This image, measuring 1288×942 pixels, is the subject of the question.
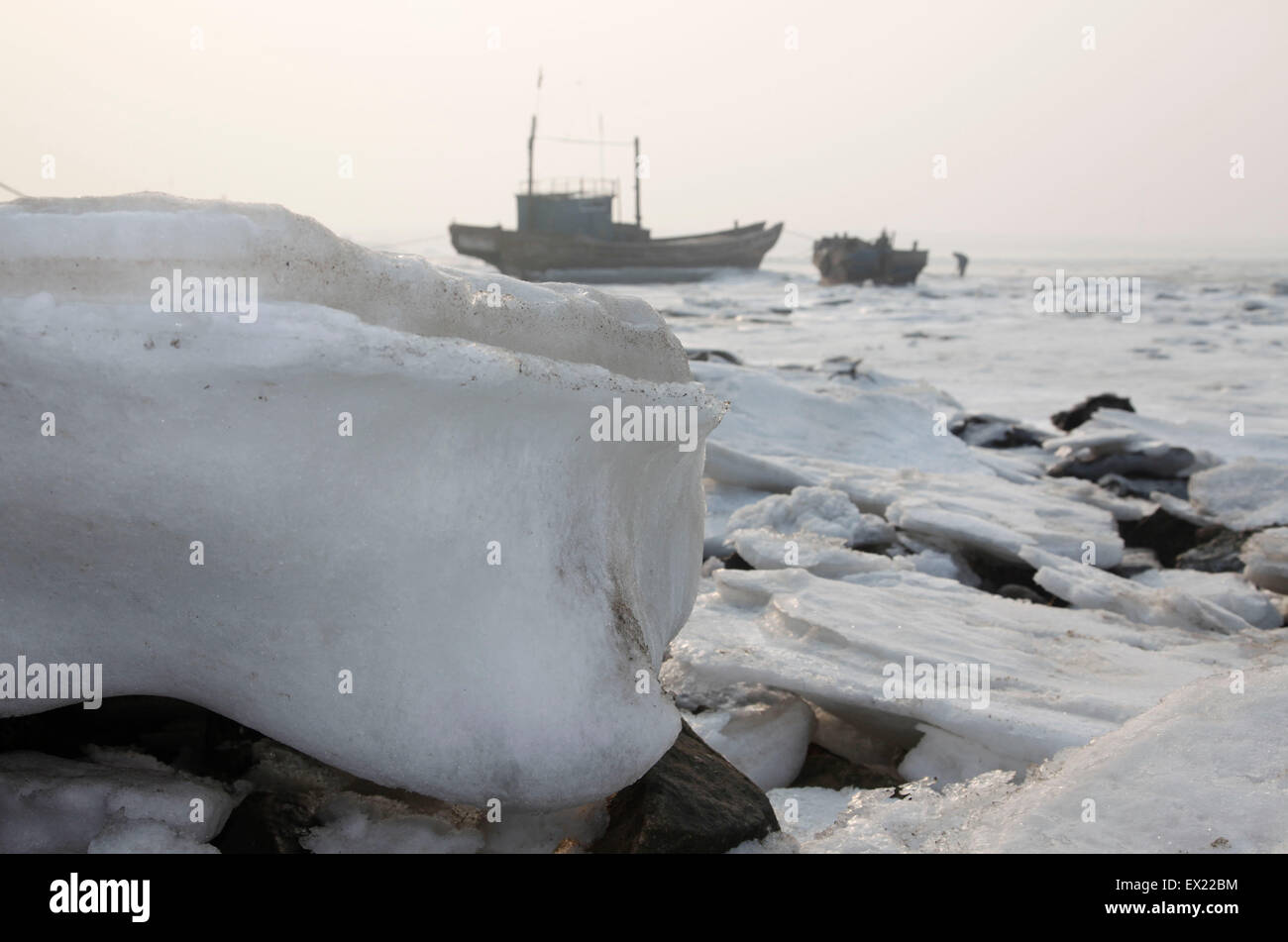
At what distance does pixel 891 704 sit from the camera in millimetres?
3252

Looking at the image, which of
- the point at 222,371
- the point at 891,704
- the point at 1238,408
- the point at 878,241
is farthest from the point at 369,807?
the point at 878,241

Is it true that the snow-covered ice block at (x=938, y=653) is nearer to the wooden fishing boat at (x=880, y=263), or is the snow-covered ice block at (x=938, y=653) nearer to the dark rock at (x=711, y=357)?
the dark rock at (x=711, y=357)

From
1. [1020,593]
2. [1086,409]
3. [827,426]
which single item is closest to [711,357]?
[827,426]

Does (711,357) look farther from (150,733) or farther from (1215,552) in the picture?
(150,733)

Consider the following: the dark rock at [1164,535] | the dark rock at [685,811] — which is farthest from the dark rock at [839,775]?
the dark rock at [1164,535]

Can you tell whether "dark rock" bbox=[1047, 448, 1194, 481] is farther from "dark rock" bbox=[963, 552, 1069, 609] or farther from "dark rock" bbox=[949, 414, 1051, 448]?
"dark rock" bbox=[963, 552, 1069, 609]

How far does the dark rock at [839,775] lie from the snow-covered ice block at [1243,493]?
3895 millimetres

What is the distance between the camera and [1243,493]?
646 cm

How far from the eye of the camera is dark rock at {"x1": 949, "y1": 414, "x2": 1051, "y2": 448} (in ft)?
29.1

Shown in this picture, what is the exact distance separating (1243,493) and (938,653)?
3696 millimetres

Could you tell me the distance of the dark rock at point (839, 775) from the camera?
3.18 metres

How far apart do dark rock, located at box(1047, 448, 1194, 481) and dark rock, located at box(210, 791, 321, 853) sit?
21.4ft

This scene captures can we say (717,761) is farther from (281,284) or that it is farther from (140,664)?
(281,284)

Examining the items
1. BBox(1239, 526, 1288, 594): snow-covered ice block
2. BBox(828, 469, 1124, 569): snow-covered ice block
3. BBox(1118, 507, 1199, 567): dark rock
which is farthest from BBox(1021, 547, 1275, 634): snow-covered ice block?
BBox(1118, 507, 1199, 567): dark rock
